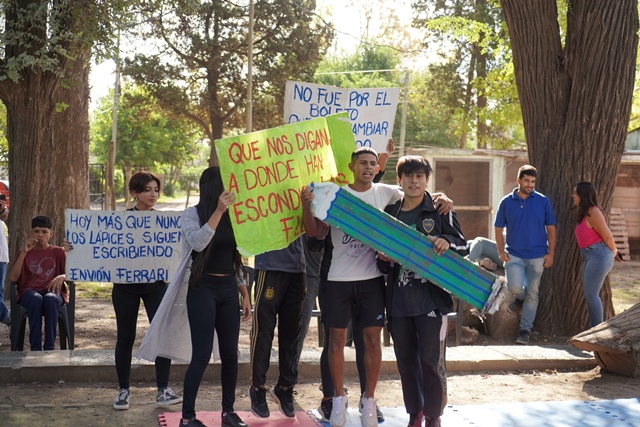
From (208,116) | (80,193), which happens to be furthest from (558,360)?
(208,116)

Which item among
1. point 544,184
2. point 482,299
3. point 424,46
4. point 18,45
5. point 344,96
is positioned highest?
point 424,46

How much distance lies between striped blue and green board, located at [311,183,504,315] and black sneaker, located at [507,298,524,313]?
4.78 metres

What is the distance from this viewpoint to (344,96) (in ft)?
27.2

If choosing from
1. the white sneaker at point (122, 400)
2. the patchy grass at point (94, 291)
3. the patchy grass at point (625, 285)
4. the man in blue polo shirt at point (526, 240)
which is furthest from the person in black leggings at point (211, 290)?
the patchy grass at point (625, 285)

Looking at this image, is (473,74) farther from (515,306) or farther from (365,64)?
(515,306)

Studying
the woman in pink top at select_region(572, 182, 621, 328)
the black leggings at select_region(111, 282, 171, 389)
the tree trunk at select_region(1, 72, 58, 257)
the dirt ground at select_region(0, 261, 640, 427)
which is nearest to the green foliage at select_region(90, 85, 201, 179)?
the tree trunk at select_region(1, 72, 58, 257)

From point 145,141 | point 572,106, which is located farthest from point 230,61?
point 572,106

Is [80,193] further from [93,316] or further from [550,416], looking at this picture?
[550,416]

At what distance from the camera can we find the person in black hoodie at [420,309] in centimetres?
538

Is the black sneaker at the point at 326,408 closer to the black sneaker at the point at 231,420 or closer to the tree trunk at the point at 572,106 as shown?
the black sneaker at the point at 231,420

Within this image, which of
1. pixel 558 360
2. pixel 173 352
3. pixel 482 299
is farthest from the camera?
pixel 558 360

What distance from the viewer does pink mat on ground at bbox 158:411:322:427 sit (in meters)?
5.82

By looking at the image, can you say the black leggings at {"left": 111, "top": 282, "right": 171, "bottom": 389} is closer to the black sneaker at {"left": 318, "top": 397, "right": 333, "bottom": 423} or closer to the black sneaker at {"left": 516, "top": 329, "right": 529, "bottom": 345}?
the black sneaker at {"left": 318, "top": 397, "right": 333, "bottom": 423}

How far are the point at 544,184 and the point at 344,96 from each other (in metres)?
3.18
